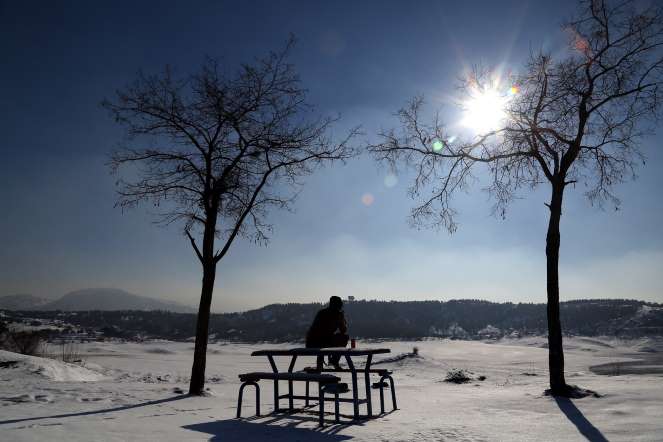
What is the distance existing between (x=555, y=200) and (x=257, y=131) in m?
8.03

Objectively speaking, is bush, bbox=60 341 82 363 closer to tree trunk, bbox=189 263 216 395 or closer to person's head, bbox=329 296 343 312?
tree trunk, bbox=189 263 216 395

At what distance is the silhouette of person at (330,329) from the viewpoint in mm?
8797

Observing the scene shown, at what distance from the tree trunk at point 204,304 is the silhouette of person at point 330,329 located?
174 inches

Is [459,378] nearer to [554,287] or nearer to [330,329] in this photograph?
[554,287]

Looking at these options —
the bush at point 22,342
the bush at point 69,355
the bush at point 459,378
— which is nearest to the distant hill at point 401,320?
the bush at point 69,355

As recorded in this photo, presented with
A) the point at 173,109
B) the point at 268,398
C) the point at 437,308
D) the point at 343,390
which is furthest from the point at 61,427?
the point at 437,308

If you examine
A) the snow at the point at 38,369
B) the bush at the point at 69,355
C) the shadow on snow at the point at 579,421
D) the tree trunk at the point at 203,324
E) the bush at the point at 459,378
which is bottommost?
the bush at the point at 69,355

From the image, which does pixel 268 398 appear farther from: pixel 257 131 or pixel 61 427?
pixel 257 131

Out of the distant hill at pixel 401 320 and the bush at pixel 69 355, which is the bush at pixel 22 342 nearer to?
the bush at pixel 69 355

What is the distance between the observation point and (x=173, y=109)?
42.7 feet

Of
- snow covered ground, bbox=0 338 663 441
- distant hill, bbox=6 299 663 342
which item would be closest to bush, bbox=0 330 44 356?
snow covered ground, bbox=0 338 663 441

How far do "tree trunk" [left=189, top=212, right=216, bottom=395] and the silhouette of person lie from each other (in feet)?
14.5

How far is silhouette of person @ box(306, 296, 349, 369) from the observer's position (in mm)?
8797

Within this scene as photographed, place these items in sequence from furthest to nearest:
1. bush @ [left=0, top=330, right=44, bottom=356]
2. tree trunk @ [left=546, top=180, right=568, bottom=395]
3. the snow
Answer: bush @ [left=0, top=330, right=44, bottom=356] < the snow < tree trunk @ [left=546, top=180, right=568, bottom=395]
